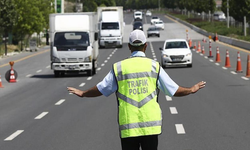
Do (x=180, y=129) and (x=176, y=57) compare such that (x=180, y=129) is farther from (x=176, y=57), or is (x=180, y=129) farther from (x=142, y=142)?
(x=176, y=57)

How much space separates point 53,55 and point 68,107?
11.8 m

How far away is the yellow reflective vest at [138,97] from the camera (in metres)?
5.81

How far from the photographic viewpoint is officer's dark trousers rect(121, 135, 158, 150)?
5.86 metres

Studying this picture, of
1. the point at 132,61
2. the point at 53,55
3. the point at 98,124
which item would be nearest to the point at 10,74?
the point at 53,55

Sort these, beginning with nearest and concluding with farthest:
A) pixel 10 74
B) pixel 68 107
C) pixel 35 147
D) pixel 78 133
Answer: pixel 35 147 < pixel 78 133 < pixel 68 107 < pixel 10 74

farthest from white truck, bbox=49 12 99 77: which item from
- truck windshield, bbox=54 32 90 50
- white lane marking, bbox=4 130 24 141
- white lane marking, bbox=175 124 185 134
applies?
white lane marking, bbox=175 124 185 134

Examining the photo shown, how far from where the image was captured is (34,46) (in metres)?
57.9

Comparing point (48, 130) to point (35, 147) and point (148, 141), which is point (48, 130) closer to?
point (35, 147)

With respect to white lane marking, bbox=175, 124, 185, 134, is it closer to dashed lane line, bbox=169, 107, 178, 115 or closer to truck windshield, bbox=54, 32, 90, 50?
dashed lane line, bbox=169, 107, 178, 115

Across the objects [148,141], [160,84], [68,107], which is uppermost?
[160,84]

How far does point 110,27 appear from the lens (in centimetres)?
5812

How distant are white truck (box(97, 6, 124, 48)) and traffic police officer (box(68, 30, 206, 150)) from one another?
5157 cm

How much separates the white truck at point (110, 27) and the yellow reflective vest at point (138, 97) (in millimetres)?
51607

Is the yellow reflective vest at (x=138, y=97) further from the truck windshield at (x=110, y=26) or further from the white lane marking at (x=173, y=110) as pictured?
the truck windshield at (x=110, y=26)
